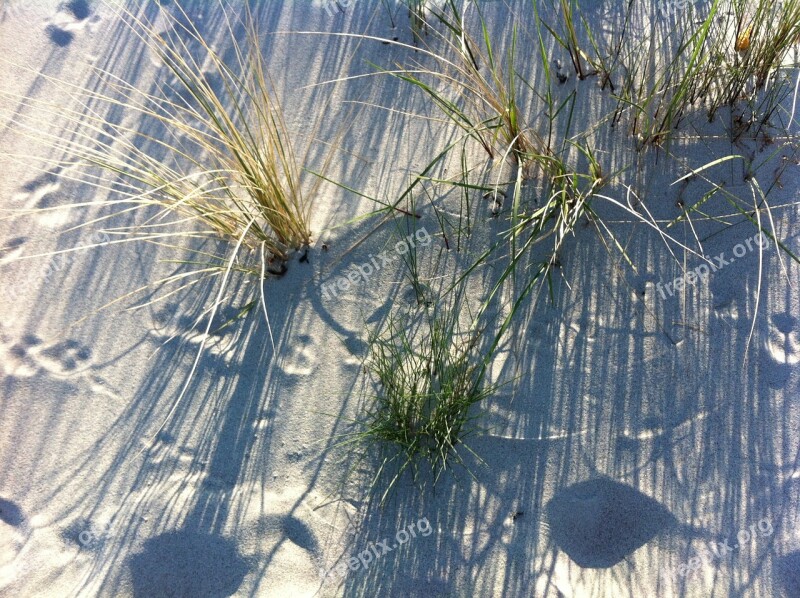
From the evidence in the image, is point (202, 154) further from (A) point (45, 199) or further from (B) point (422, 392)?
(B) point (422, 392)

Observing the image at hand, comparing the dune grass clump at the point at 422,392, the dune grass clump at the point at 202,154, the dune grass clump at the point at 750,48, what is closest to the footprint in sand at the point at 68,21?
the dune grass clump at the point at 202,154

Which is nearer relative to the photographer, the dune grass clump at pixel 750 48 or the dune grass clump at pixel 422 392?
the dune grass clump at pixel 422 392

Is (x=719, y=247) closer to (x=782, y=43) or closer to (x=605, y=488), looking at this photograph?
(x=782, y=43)

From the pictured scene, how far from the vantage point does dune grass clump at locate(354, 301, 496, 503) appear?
173 cm

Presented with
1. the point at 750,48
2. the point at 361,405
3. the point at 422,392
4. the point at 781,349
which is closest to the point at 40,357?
the point at 361,405

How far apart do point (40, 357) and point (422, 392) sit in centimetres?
121

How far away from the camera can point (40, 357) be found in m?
1.95

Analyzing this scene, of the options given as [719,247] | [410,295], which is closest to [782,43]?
[719,247]

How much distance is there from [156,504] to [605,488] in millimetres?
1297

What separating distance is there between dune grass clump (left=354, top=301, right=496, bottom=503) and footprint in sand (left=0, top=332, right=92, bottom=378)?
921mm

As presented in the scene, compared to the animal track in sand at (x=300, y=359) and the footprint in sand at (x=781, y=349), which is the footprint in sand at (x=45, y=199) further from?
the footprint in sand at (x=781, y=349)

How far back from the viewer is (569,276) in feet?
6.21

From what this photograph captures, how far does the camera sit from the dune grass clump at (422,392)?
1.73 meters

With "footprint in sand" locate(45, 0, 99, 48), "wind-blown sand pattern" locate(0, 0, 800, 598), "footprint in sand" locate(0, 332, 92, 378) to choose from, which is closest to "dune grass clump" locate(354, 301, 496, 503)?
"wind-blown sand pattern" locate(0, 0, 800, 598)
